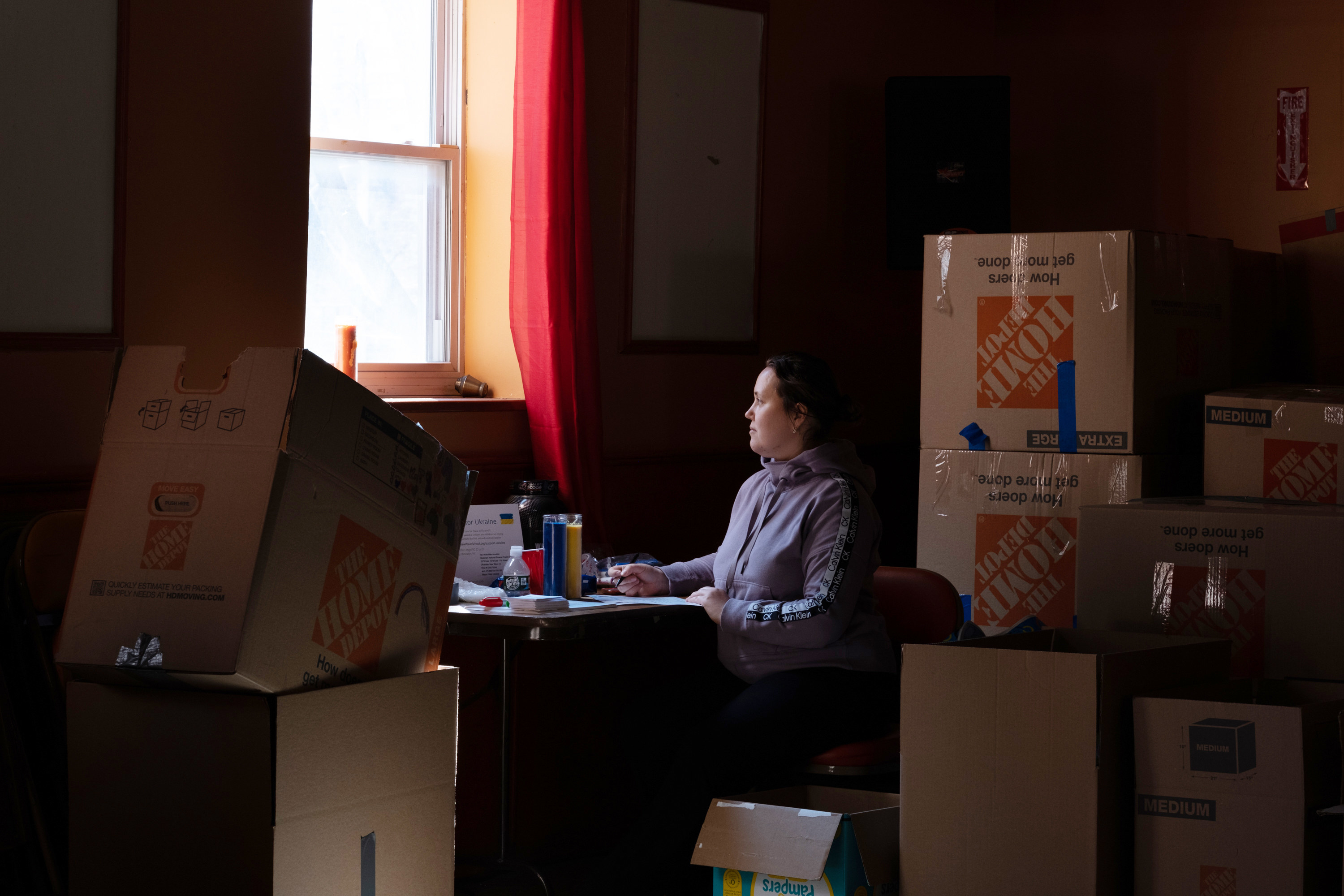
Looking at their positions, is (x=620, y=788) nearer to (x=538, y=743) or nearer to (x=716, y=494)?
(x=538, y=743)

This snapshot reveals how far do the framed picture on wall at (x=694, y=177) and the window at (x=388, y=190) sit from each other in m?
0.51

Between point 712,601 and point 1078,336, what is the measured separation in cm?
109

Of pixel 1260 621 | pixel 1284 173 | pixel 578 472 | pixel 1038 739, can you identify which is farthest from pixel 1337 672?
pixel 1284 173

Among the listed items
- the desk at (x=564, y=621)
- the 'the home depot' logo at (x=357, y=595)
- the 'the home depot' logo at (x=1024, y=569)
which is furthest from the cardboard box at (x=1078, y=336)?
the 'the home depot' logo at (x=357, y=595)

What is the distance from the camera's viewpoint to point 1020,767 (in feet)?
6.77

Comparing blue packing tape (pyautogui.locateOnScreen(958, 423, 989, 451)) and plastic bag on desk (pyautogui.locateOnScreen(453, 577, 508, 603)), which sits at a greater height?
blue packing tape (pyautogui.locateOnScreen(958, 423, 989, 451))

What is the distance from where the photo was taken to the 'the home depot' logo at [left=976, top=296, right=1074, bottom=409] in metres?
3.22

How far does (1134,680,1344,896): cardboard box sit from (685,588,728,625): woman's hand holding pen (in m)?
1.08

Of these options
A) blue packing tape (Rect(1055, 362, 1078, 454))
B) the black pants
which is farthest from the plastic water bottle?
blue packing tape (Rect(1055, 362, 1078, 454))

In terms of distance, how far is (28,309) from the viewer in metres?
2.74

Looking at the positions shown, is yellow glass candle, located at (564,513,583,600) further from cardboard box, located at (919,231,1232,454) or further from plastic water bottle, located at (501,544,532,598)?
cardboard box, located at (919,231,1232,454)

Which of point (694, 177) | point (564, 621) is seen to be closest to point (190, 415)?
point (564, 621)

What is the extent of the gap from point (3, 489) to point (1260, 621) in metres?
2.47

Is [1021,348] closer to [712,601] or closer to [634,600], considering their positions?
[712,601]
